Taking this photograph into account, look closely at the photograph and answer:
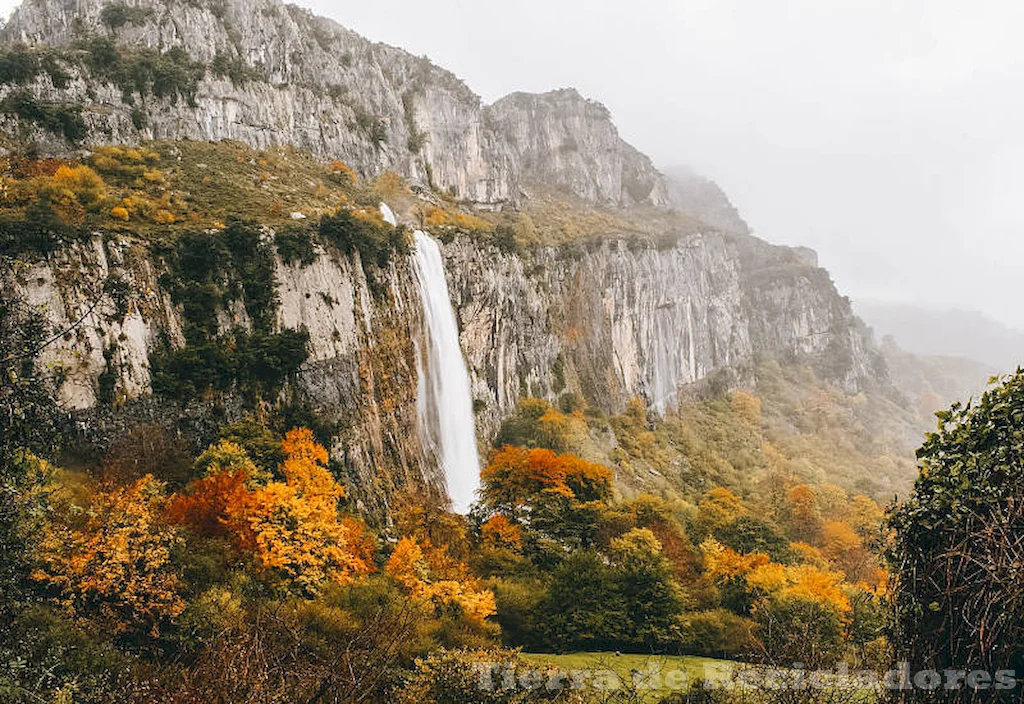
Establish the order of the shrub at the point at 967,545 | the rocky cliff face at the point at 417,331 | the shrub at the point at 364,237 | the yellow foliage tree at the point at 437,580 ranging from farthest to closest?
1. the shrub at the point at 364,237
2. the rocky cliff face at the point at 417,331
3. the yellow foliage tree at the point at 437,580
4. the shrub at the point at 967,545

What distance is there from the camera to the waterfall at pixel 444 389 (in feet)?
122

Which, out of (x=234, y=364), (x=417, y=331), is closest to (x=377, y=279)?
(x=417, y=331)

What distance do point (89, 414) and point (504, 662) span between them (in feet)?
56.7

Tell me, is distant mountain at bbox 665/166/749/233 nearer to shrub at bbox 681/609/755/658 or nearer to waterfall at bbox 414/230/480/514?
waterfall at bbox 414/230/480/514

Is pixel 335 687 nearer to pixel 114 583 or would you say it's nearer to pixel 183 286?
pixel 114 583

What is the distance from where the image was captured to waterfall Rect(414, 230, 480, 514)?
122ft

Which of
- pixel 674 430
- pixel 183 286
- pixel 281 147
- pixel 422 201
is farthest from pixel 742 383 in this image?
pixel 183 286

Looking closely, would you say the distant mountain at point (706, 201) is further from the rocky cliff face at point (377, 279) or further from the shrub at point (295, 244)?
the shrub at point (295, 244)

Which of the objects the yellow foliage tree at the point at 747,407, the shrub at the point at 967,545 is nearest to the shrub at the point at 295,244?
the shrub at the point at 967,545

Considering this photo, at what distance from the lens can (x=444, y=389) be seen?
39938 millimetres

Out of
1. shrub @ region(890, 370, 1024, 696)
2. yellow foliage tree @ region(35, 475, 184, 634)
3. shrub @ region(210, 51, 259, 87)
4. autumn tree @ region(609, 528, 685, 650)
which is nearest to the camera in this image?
shrub @ region(890, 370, 1024, 696)

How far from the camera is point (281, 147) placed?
49.7 meters

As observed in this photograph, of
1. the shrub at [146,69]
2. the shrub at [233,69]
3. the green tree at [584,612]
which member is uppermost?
the shrub at [233,69]

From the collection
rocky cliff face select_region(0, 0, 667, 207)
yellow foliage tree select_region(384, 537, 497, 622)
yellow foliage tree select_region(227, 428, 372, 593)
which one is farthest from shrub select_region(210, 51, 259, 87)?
yellow foliage tree select_region(384, 537, 497, 622)
